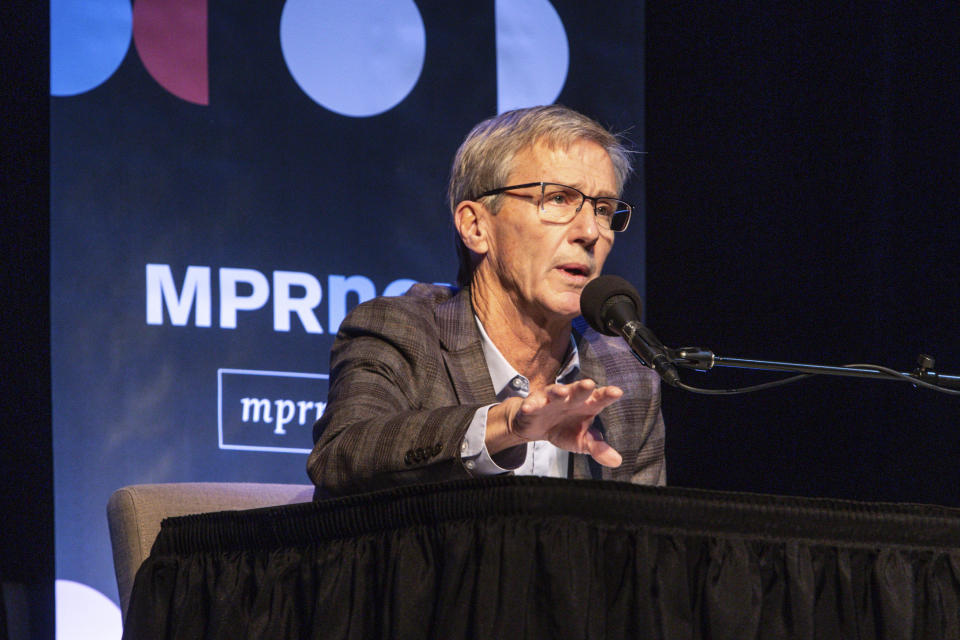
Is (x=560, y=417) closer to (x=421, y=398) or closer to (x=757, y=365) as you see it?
(x=757, y=365)

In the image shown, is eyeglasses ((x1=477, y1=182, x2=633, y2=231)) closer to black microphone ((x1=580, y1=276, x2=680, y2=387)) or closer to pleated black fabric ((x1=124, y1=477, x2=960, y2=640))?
black microphone ((x1=580, y1=276, x2=680, y2=387))

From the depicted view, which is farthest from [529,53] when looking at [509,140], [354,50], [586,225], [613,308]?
[613,308]

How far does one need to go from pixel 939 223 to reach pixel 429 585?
2.84m

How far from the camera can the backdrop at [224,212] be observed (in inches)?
108

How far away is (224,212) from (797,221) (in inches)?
73.2

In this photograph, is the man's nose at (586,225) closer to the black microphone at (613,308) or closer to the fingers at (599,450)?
the black microphone at (613,308)

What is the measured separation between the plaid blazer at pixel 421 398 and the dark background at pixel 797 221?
1.35 m

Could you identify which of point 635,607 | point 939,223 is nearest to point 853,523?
point 635,607

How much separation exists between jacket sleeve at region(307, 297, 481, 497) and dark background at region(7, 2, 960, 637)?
174cm

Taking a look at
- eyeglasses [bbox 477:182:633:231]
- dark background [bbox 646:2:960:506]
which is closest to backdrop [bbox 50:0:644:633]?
dark background [bbox 646:2:960:506]

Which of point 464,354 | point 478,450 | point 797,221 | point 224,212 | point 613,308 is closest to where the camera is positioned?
point 478,450

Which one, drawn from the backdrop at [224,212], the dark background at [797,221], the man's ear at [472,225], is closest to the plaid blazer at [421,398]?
the man's ear at [472,225]

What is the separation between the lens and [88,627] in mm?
2615

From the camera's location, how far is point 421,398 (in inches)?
78.0
